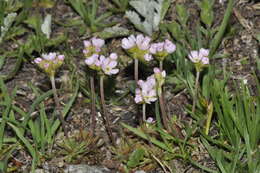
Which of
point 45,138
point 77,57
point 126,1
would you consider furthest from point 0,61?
point 126,1

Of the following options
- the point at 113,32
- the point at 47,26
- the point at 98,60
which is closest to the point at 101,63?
the point at 98,60

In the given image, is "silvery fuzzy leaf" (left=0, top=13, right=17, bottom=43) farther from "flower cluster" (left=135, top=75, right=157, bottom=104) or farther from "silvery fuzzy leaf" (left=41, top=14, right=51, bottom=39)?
"flower cluster" (left=135, top=75, right=157, bottom=104)

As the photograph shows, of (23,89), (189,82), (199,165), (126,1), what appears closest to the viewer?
(199,165)

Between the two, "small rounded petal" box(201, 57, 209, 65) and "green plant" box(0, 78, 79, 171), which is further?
"green plant" box(0, 78, 79, 171)

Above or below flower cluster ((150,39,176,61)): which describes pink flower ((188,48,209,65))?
below

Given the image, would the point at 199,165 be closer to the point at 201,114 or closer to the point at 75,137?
the point at 201,114

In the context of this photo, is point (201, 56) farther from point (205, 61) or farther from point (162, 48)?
→ point (162, 48)

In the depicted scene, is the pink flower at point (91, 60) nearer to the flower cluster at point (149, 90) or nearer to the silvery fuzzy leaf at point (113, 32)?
A: the flower cluster at point (149, 90)

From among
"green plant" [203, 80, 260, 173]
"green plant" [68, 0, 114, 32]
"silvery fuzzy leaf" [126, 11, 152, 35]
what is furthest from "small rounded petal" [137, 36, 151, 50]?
"green plant" [68, 0, 114, 32]
